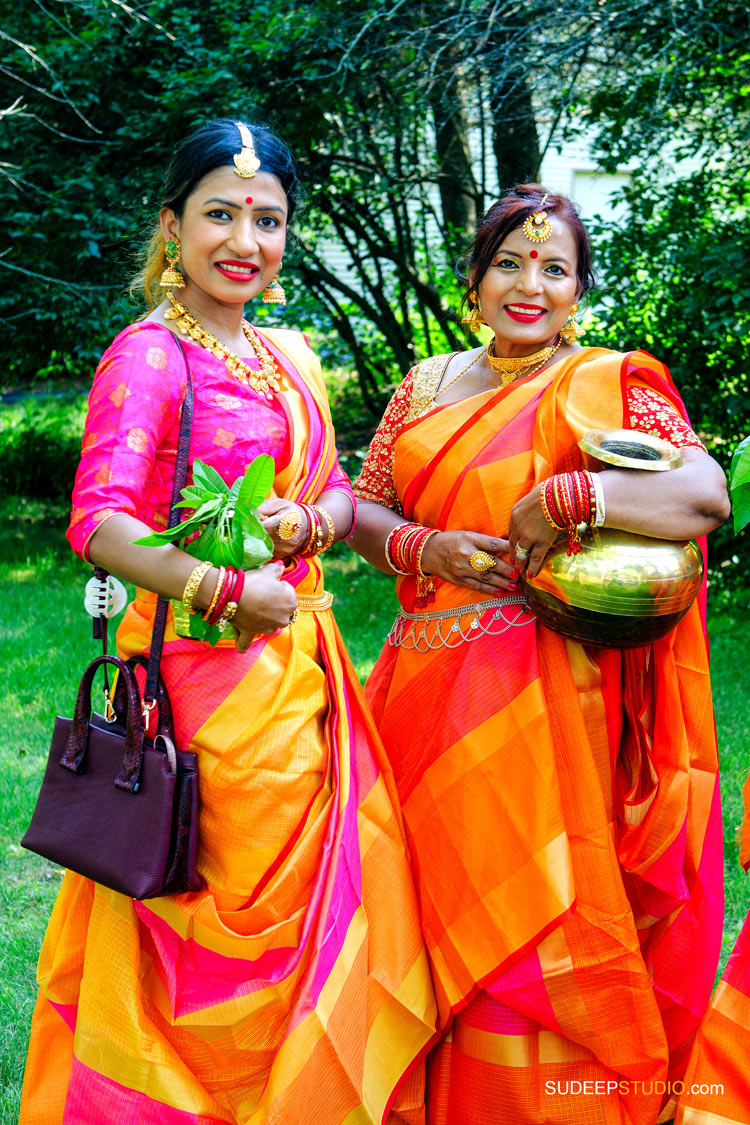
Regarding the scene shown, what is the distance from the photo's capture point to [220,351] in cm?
238

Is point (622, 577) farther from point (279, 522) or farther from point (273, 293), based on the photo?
point (273, 293)

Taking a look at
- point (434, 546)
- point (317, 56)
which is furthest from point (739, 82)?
point (434, 546)

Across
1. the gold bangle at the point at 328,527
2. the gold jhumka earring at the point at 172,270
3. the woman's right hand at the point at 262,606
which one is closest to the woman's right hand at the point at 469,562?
the gold bangle at the point at 328,527

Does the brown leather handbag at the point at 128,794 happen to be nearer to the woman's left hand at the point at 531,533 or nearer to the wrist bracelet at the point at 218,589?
the wrist bracelet at the point at 218,589

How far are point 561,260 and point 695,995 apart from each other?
186 cm

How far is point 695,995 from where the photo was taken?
2.57 metres

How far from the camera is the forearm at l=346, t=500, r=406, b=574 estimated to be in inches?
109

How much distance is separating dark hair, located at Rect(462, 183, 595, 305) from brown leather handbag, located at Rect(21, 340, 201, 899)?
0.87 meters

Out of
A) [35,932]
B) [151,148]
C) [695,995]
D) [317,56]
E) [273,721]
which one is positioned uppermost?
[317,56]

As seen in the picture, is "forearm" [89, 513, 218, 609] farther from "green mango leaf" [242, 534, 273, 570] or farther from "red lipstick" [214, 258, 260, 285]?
"red lipstick" [214, 258, 260, 285]

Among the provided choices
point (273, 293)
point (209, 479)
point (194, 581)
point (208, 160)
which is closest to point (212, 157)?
point (208, 160)

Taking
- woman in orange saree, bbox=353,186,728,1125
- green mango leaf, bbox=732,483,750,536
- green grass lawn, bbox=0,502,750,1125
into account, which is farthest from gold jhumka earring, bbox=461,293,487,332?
green grass lawn, bbox=0,502,750,1125

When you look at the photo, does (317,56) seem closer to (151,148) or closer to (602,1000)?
(151,148)

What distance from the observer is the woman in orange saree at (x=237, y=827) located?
7.04ft
